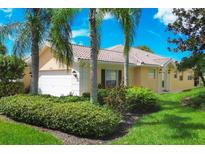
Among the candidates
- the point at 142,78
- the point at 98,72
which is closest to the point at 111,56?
the point at 98,72

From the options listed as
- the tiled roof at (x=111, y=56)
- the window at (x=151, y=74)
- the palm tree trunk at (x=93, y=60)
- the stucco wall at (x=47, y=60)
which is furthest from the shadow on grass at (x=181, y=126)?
the window at (x=151, y=74)

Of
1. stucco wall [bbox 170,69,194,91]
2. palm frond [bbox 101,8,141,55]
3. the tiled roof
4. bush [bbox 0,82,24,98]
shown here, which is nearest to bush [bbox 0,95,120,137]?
palm frond [bbox 101,8,141,55]

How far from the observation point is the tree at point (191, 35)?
704 inches

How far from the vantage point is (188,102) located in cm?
1803

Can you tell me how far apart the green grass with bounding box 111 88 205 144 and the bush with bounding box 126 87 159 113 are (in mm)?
705

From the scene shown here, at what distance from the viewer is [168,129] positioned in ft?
35.5

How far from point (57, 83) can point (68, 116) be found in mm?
13329

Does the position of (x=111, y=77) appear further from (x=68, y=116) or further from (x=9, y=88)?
(x=68, y=116)

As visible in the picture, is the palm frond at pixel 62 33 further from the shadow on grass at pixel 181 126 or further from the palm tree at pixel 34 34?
the shadow on grass at pixel 181 126

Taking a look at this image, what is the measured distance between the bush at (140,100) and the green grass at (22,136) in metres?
5.55
